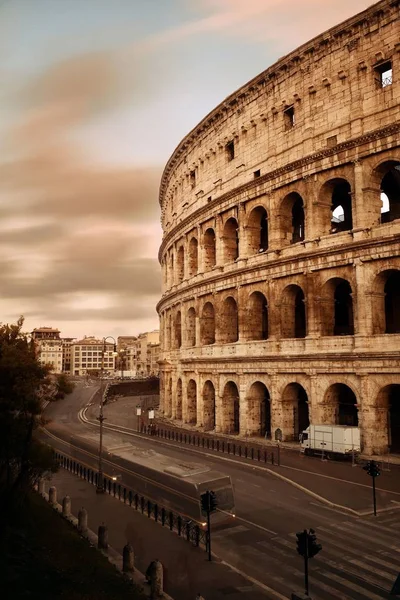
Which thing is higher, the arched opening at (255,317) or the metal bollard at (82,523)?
the arched opening at (255,317)

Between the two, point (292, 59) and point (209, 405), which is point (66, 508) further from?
point (292, 59)

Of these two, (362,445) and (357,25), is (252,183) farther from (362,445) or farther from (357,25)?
(362,445)

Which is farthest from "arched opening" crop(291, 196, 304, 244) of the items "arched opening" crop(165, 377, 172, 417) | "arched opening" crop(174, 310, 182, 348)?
"arched opening" crop(165, 377, 172, 417)

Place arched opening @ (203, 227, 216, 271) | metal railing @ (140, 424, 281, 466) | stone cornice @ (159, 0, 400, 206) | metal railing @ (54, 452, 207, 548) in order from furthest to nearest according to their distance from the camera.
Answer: arched opening @ (203, 227, 216, 271) → stone cornice @ (159, 0, 400, 206) → metal railing @ (140, 424, 281, 466) → metal railing @ (54, 452, 207, 548)

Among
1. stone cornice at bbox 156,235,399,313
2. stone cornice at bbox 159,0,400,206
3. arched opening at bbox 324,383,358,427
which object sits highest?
stone cornice at bbox 159,0,400,206

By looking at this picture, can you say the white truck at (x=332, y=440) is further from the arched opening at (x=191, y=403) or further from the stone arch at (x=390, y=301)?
the arched opening at (x=191, y=403)

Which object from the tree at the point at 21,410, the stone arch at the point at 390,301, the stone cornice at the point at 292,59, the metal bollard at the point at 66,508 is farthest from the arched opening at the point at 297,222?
the tree at the point at 21,410

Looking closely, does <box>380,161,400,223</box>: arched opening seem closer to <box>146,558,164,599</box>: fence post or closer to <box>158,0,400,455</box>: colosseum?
<box>158,0,400,455</box>: colosseum
